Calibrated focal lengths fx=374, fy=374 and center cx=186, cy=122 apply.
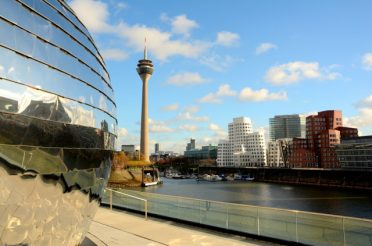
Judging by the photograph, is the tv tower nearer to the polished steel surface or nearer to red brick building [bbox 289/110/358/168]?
red brick building [bbox 289/110/358/168]

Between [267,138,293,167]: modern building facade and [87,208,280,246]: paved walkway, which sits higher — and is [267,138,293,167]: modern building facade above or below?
above

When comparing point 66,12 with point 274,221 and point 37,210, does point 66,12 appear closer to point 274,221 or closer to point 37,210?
point 37,210

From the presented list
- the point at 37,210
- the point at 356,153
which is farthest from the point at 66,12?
the point at 356,153

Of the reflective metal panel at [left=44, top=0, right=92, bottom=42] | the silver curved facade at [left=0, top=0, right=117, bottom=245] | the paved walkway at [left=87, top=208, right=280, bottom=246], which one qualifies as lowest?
the paved walkway at [left=87, top=208, right=280, bottom=246]

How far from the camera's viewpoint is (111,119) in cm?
902

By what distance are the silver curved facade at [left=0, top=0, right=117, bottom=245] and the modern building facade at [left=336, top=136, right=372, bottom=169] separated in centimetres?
11625

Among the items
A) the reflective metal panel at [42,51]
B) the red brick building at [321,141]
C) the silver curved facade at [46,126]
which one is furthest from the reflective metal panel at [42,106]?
the red brick building at [321,141]

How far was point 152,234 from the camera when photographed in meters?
14.1

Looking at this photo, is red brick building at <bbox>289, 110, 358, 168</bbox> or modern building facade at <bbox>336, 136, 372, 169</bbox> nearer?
modern building facade at <bbox>336, 136, 372, 169</bbox>

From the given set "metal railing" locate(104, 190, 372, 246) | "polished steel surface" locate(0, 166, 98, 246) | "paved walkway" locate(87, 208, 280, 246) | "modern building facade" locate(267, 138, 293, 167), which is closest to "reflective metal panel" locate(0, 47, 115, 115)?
"polished steel surface" locate(0, 166, 98, 246)

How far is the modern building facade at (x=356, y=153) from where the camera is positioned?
111 m

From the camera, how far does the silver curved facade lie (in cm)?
532

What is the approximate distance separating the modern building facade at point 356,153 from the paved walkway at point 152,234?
108 m

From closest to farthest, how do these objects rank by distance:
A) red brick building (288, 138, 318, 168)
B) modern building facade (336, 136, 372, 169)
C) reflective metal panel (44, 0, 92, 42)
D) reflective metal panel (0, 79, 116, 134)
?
reflective metal panel (0, 79, 116, 134), reflective metal panel (44, 0, 92, 42), modern building facade (336, 136, 372, 169), red brick building (288, 138, 318, 168)
